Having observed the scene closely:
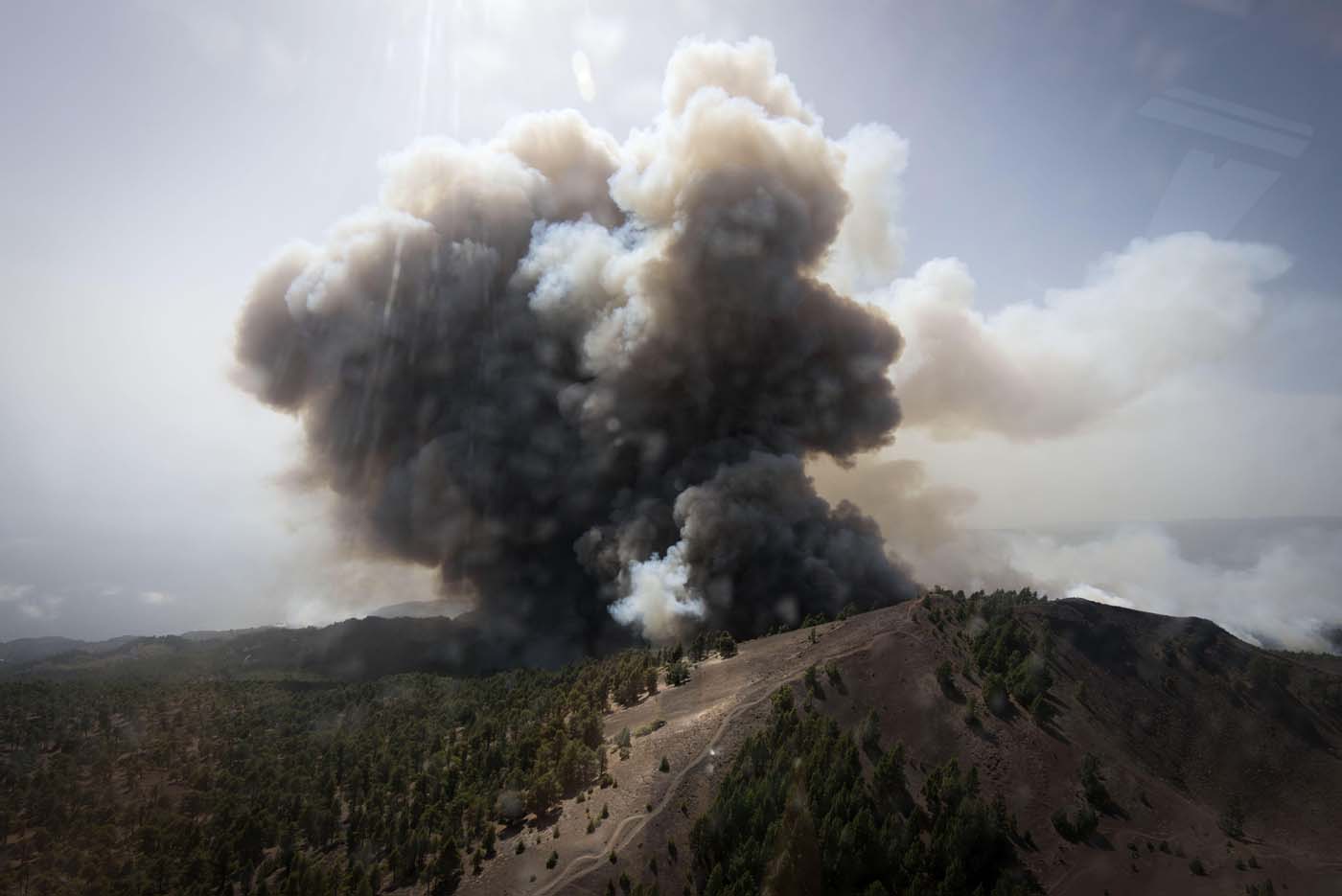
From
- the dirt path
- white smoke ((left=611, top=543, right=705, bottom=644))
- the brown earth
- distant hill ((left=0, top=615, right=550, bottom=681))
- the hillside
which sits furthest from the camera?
distant hill ((left=0, top=615, right=550, bottom=681))

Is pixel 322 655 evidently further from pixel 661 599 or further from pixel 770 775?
pixel 770 775

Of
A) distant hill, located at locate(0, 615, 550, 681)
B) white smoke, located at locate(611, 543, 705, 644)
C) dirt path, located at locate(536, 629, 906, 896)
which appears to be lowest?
dirt path, located at locate(536, 629, 906, 896)

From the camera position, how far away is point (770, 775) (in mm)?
22391

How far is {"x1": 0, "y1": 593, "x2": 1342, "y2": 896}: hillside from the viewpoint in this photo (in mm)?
21203

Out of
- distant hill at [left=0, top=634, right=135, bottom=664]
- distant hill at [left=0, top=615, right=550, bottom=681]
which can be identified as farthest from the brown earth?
distant hill at [left=0, top=634, right=135, bottom=664]

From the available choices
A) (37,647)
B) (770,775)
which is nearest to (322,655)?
(770,775)

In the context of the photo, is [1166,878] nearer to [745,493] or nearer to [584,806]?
[584,806]

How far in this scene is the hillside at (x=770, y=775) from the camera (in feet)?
69.6

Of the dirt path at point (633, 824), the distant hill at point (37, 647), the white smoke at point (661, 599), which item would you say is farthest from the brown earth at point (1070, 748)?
the distant hill at point (37, 647)

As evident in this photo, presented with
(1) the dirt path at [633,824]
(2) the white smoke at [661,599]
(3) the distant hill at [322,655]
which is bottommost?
(1) the dirt path at [633,824]

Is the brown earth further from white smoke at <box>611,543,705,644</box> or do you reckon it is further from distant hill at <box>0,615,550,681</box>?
distant hill at <box>0,615,550,681</box>

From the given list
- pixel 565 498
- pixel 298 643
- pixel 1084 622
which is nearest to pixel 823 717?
pixel 1084 622

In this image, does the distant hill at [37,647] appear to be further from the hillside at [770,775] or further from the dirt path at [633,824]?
the dirt path at [633,824]

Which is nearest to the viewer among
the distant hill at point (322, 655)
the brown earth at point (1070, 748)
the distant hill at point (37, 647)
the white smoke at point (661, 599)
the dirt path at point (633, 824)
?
the dirt path at point (633, 824)
